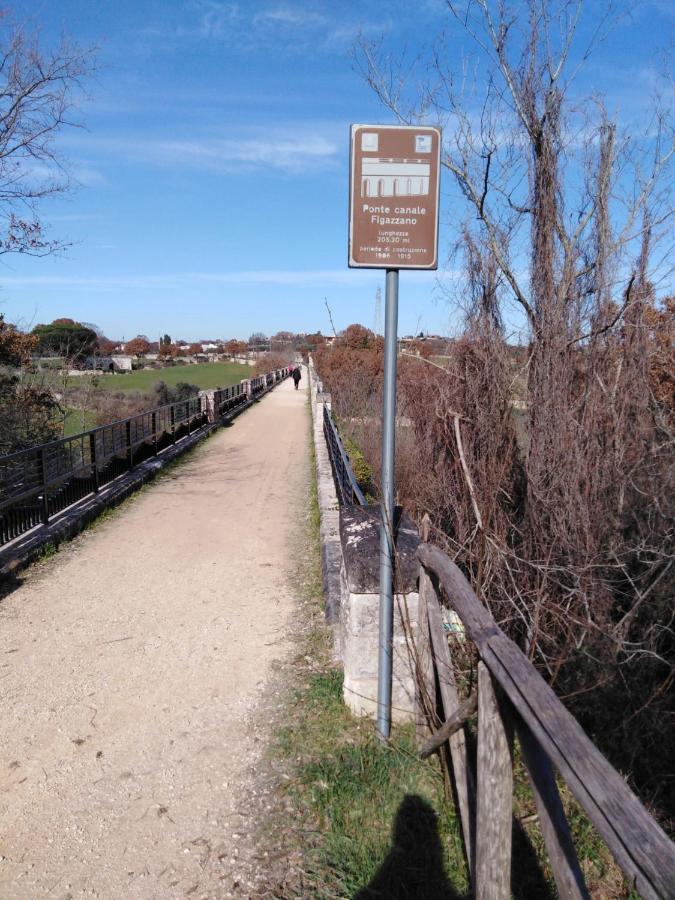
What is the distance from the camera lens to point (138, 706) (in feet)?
13.1

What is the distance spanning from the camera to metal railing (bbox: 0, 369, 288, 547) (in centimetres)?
682

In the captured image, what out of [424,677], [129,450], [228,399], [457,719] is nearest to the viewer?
[457,719]

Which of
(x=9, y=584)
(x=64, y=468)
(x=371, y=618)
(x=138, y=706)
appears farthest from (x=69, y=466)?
(x=371, y=618)

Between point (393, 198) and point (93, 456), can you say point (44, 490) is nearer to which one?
point (93, 456)

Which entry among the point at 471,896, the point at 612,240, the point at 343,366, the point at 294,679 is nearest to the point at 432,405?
the point at 612,240

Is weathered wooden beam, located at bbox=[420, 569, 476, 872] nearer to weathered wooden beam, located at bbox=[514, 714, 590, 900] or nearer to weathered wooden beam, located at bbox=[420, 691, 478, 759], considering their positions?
weathered wooden beam, located at bbox=[420, 691, 478, 759]

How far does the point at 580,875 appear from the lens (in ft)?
5.02

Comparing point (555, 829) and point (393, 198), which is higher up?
point (393, 198)

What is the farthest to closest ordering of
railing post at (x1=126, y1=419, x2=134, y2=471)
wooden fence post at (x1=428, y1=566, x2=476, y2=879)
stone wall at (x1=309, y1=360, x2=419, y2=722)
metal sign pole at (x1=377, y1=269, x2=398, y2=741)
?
railing post at (x1=126, y1=419, x2=134, y2=471)
stone wall at (x1=309, y1=360, x2=419, y2=722)
metal sign pole at (x1=377, y1=269, x2=398, y2=741)
wooden fence post at (x1=428, y1=566, x2=476, y2=879)

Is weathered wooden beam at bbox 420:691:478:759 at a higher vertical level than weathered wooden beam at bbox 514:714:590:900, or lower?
lower

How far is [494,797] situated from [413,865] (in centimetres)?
95

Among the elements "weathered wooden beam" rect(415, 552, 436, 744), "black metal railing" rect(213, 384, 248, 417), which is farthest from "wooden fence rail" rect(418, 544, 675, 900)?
"black metal railing" rect(213, 384, 248, 417)

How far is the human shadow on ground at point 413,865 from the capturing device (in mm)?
2500

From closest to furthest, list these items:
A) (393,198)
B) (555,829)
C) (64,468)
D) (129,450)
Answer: (555,829), (393,198), (64,468), (129,450)
